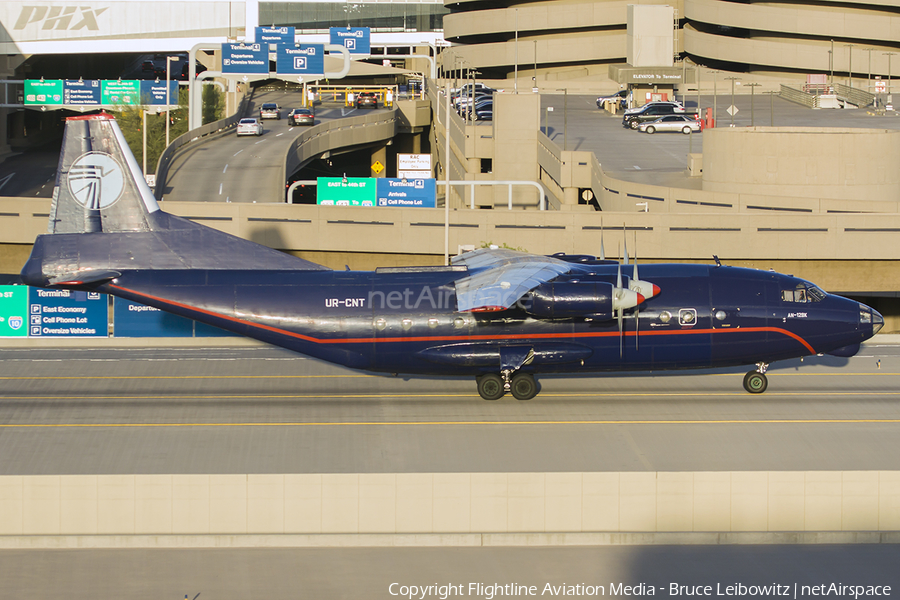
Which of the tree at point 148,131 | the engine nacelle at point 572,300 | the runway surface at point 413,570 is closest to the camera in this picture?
the runway surface at point 413,570

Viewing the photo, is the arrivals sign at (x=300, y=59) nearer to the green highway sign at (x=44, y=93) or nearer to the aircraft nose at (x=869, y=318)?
the green highway sign at (x=44, y=93)

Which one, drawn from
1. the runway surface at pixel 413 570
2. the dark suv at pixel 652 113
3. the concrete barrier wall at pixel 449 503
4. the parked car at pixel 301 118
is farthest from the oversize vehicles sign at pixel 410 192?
the parked car at pixel 301 118

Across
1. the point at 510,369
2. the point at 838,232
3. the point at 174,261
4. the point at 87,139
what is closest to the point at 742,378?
the point at 510,369

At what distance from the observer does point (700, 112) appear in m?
95.7

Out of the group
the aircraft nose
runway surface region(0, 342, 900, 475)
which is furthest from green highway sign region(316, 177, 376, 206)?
the aircraft nose

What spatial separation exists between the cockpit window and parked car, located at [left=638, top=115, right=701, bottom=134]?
5591cm

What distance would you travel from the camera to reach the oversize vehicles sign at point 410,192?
2109 inches

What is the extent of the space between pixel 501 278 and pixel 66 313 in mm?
20860

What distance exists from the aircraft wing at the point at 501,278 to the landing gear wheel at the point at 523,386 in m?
3.61

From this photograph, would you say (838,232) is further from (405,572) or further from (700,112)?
(700,112)

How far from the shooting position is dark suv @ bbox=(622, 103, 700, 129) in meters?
88.6

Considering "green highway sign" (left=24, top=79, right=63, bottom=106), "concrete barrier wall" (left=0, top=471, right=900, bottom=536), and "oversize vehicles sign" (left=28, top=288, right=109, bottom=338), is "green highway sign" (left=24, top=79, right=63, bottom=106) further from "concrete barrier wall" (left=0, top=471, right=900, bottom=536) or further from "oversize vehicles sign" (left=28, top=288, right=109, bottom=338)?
"concrete barrier wall" (left=0, top=471, right=900, bottom=536)

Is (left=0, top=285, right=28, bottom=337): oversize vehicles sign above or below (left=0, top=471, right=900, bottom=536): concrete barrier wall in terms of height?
above

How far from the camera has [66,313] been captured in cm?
4141
